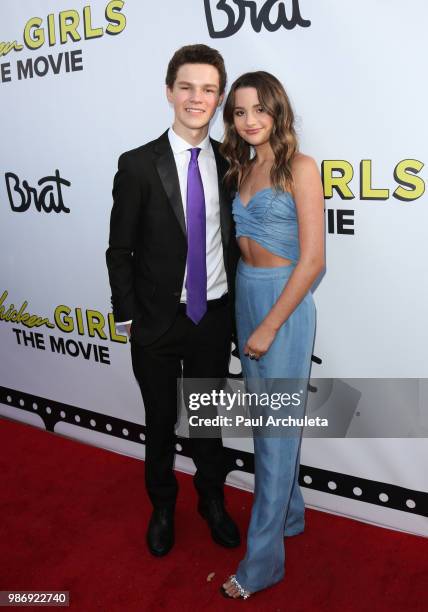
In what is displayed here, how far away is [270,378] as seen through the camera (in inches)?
76.4

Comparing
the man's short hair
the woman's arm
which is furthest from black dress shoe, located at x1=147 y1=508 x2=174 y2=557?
the man's short hair

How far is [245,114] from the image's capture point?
5.98 feet

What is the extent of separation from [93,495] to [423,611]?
1.44m

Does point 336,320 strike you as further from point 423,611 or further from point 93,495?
point 93,495

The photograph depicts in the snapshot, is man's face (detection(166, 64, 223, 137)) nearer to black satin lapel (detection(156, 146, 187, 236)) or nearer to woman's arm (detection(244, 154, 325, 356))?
black satin lapel (detection(156, 146, 187, 236))

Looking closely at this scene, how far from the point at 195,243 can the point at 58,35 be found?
1309 mm

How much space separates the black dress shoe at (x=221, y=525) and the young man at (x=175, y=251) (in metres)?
0.23

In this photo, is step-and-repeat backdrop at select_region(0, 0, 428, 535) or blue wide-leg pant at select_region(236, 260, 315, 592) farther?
step-and-repeat backdrop at select_region(0, 0, 428, 535)

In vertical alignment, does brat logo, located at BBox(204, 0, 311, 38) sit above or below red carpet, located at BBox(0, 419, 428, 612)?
above

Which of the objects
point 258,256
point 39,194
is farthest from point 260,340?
point 39,194

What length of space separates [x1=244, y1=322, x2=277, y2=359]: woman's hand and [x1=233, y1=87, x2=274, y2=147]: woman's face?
575mm

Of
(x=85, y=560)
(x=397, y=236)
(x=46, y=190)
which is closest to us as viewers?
(x=397, y=236)

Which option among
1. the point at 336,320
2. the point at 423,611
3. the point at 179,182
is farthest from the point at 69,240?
the point at 423,611

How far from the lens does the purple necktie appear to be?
2.00m
